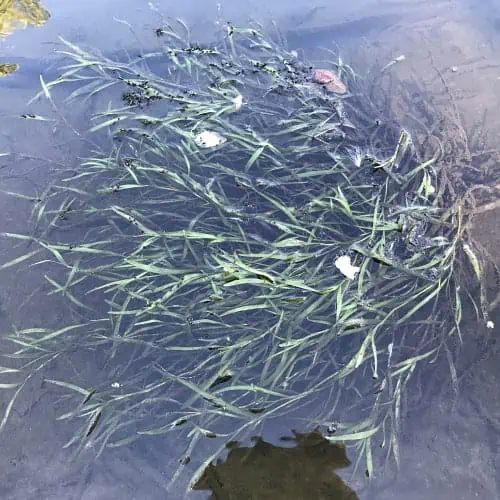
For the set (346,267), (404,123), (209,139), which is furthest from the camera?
(404,123)

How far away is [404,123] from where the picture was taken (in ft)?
10.7

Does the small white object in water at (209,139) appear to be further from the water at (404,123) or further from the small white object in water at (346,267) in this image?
the small white object in water at (346,267)

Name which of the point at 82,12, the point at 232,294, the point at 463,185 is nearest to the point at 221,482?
the point at 232,294

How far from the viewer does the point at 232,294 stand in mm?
2455

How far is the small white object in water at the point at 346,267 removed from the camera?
2.48 m

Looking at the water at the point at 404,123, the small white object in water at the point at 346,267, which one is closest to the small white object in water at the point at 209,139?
the water at the point at 404,123

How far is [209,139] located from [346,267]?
43.9 inches

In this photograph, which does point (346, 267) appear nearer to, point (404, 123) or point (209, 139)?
point (209, 139)

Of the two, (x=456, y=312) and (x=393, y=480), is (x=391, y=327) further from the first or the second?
(x=393, y=480)

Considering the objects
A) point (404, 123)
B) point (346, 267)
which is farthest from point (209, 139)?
point (404, 123)

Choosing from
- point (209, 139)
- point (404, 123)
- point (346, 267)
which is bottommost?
point (346, 267)

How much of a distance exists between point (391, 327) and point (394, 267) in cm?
29

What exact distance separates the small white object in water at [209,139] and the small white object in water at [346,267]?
101 cm

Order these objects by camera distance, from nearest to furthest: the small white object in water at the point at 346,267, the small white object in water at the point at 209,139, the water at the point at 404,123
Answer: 1. the water at the point at 404,123
2. the small white object in water at the point at 346,267
3. the small white object in water at the point at 209,139
